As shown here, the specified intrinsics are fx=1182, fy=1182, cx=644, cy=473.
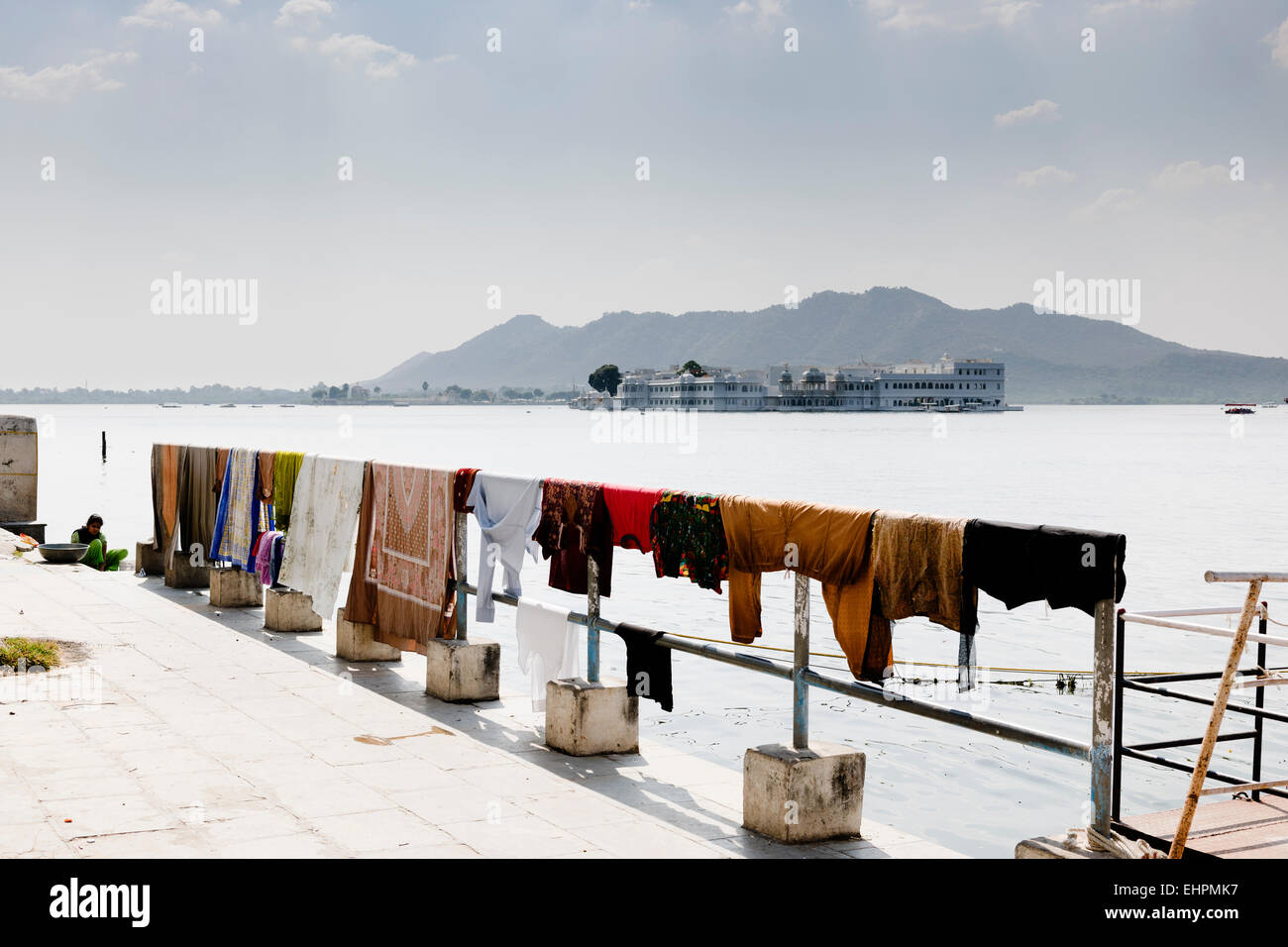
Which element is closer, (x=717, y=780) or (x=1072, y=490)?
(x=717, y=780)

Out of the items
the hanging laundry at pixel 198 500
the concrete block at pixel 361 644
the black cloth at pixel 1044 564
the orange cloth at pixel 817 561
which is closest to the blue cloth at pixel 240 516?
the hanging laundry at pixel 198 500

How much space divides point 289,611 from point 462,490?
4.15 meters

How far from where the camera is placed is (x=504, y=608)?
87.7ft

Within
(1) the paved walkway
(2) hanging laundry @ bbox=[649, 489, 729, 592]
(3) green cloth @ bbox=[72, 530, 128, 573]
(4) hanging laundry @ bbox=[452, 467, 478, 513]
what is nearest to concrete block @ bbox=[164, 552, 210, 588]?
(1) the paved walkway

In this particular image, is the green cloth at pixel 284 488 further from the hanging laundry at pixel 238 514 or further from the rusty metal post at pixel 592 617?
the rusty metal post at pixel 592 617

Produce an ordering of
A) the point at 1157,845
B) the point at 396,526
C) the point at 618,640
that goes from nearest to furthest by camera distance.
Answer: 1. the point at 1157,845
2. the point at 396,526
3. the point at 618,640

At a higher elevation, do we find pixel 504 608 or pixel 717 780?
pixel 717 780

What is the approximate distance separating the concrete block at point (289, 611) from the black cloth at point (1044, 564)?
29.0ft

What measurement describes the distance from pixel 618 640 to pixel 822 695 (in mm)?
5048

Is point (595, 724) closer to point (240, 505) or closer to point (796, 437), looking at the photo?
point (240, 505)

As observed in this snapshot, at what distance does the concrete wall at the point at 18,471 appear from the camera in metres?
26.2

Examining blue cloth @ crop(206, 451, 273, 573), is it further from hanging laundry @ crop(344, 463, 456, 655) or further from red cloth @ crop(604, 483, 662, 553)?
red cloth @ crop(604, 483, 662, 553)

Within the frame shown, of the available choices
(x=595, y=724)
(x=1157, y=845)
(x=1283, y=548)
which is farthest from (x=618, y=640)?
(x=1283, y=548)

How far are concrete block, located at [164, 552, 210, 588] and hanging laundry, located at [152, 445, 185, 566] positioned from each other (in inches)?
7.5
